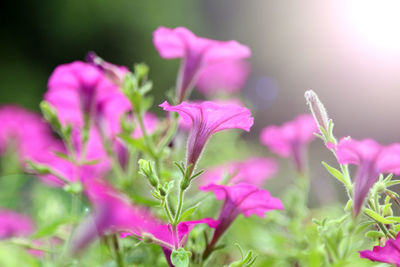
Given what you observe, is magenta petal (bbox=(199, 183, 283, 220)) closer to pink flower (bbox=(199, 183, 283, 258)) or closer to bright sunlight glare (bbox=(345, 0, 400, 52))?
pink flower (bbox=(199, 183, 283, 258))

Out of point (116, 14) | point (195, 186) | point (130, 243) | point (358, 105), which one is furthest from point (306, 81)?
point (130, 243)

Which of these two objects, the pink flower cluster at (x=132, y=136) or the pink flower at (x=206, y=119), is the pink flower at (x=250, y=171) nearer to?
the pink flower cluster at (x=132, y=136)

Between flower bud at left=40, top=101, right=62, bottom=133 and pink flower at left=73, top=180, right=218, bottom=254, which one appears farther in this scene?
flower bud at left=40, top=101, right=62, bottom=133

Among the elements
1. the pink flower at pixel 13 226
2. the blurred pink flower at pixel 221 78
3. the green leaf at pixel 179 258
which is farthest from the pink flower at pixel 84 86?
the blurred pink flower at pixel 221 78

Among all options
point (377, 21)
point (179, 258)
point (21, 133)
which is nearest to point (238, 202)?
point (179, 258)

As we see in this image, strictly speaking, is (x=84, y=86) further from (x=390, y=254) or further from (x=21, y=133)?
(x=21, y=133)

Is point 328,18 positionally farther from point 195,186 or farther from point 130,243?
point 130,243

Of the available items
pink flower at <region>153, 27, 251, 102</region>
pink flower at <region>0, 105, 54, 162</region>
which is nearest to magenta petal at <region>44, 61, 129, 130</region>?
pink flower at <region>153, 27, 251, 102</region>
